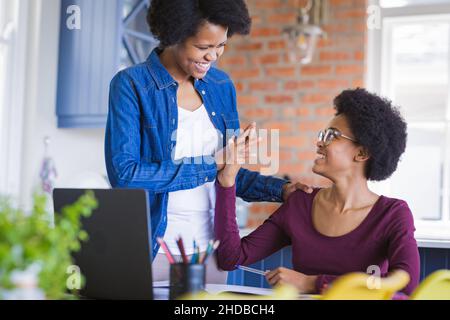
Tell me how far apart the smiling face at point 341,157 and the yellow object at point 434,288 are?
68 cm

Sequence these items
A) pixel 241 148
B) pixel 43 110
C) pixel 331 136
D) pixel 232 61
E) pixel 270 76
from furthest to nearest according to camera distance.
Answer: pixel 232 61
pixel 270 76
pixel 43 110
pixel 331 136
pixel 241 148

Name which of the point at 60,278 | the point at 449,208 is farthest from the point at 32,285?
the point at 449,208

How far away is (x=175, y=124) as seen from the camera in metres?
2.00

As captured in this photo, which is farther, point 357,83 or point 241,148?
point 357,83

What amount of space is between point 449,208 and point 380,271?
2960 millimetres

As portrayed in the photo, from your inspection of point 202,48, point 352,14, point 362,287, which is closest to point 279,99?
point 352,14

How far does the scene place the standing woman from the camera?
186 cm

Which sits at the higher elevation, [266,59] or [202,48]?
[266,59]

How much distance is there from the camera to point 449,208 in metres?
4.70

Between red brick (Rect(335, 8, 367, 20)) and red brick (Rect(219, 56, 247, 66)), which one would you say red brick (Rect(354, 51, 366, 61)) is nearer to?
red brick (Rect(335, 8, 367, 20))

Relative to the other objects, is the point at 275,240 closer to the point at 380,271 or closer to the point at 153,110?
the point at 380,271

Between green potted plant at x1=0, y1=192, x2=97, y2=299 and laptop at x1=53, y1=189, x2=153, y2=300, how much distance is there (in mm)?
368

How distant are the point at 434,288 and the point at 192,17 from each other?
988mm

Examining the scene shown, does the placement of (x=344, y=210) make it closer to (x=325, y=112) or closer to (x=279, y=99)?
(x=325, y=112)
